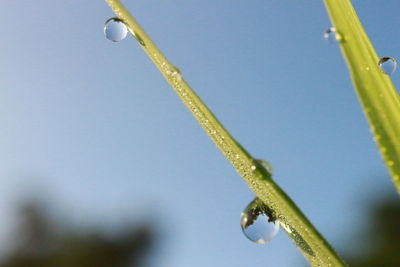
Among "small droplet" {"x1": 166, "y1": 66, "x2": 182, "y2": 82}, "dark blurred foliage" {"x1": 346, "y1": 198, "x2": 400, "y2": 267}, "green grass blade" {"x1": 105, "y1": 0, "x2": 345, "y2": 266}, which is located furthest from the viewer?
"dark blurred foliage" {"x1": 346, "y1": 198, "x2": 400, "y2": 267}

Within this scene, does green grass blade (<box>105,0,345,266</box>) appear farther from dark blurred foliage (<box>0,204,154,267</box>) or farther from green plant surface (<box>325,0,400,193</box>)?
dark blurred foliage (<box>0,204,154,267</box>)

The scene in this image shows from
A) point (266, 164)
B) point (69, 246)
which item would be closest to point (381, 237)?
point (69, 246)

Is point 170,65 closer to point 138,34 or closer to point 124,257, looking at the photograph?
point 138,34

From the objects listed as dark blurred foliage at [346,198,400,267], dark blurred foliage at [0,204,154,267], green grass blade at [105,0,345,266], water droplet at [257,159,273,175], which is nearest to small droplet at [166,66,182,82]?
green grass blade at [105,0,345,266]

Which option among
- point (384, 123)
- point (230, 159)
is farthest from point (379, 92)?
point (230, 159)

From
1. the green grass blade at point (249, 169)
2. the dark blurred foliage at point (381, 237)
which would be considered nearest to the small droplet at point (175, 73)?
the green grass blade at point (249, 169)

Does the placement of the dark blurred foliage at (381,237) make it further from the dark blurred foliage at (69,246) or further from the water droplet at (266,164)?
the water droplet at (266,164)
